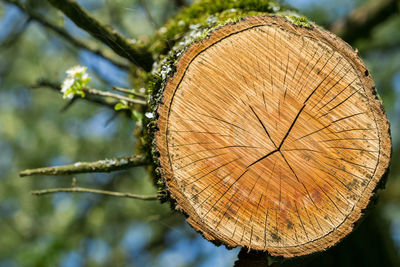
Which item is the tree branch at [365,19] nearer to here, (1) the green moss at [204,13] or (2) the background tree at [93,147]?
(2) the background tree at [93,147]

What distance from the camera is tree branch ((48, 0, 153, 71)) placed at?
6.33 feet

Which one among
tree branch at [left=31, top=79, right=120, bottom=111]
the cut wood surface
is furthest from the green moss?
tree branch at [left=31, top=79, right=120, bottom=111]

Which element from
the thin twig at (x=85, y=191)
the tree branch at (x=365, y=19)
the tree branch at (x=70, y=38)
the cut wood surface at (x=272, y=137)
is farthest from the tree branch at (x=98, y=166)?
the tree branch at (x=365, y=19)

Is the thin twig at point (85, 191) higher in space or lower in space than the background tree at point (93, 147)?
lower

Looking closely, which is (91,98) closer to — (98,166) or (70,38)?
(70,38)

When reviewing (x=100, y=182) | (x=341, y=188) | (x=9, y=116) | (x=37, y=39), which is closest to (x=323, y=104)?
(x=341, y=188)

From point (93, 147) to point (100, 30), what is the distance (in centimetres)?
345

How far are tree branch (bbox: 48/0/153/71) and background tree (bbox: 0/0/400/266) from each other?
633 millimetres

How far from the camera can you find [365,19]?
3.28 meters

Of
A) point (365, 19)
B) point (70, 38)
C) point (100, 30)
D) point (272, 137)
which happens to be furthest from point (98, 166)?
point (365, 19)

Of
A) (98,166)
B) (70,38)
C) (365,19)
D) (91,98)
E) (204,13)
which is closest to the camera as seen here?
(98,166)

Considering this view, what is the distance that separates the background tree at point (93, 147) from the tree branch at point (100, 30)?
0.63 m

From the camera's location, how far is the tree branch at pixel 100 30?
1.93m

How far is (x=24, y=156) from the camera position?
19.2 feet
